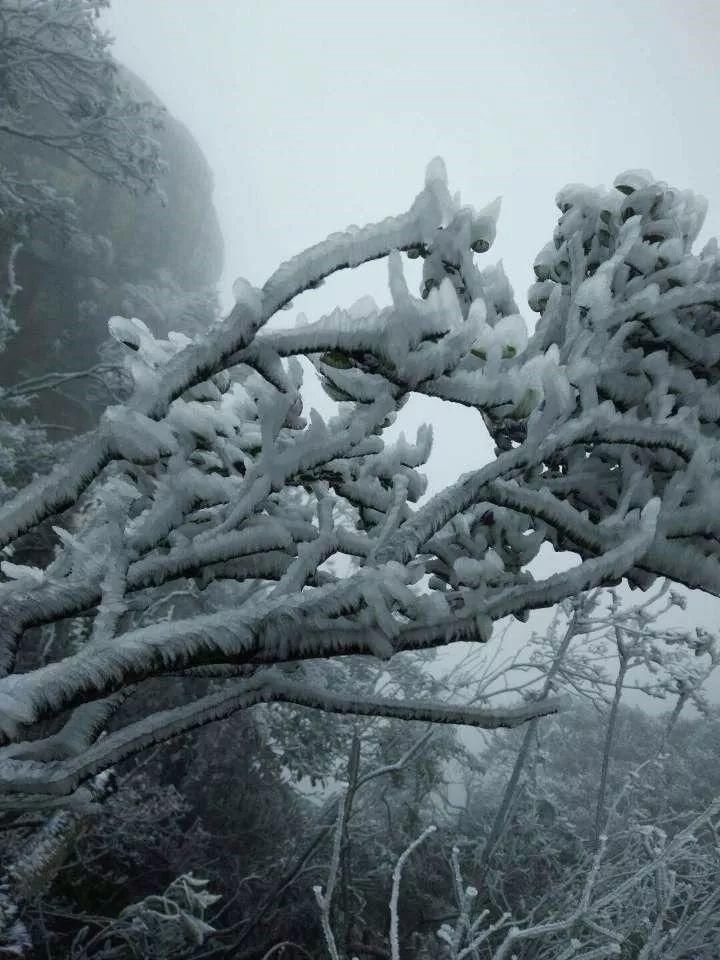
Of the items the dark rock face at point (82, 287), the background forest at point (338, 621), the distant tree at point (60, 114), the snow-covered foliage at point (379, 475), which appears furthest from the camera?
the dark rock face at point (82, 287)

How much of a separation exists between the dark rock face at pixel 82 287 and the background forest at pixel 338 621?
0.27ft

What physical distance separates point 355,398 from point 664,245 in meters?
1.16

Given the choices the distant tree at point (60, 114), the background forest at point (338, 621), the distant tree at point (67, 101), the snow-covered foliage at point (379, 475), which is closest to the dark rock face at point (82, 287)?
the background forest at point (338, 621)

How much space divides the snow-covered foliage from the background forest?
13mm

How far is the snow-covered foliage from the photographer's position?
4.06 feet

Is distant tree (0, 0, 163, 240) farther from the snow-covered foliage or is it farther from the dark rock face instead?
the snow-covered foliage

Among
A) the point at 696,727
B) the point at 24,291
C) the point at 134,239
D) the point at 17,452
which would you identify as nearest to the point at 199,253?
the point at 134,239

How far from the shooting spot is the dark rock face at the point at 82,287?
14477mm

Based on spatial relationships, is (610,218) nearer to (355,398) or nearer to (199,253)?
(355,398)

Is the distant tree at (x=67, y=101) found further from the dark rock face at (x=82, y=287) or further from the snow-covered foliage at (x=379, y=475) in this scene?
the snow-covered foliage at (x=379, y=475)

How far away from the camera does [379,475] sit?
1960 millimetres

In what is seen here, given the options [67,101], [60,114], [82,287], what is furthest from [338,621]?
[82,287]

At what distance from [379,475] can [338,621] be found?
0.69 m

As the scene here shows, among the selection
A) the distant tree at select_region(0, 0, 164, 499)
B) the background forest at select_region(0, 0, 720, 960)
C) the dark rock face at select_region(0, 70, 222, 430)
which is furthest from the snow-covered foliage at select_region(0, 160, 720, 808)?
the dark rock face at select_region(0, 70, 222, 430)
